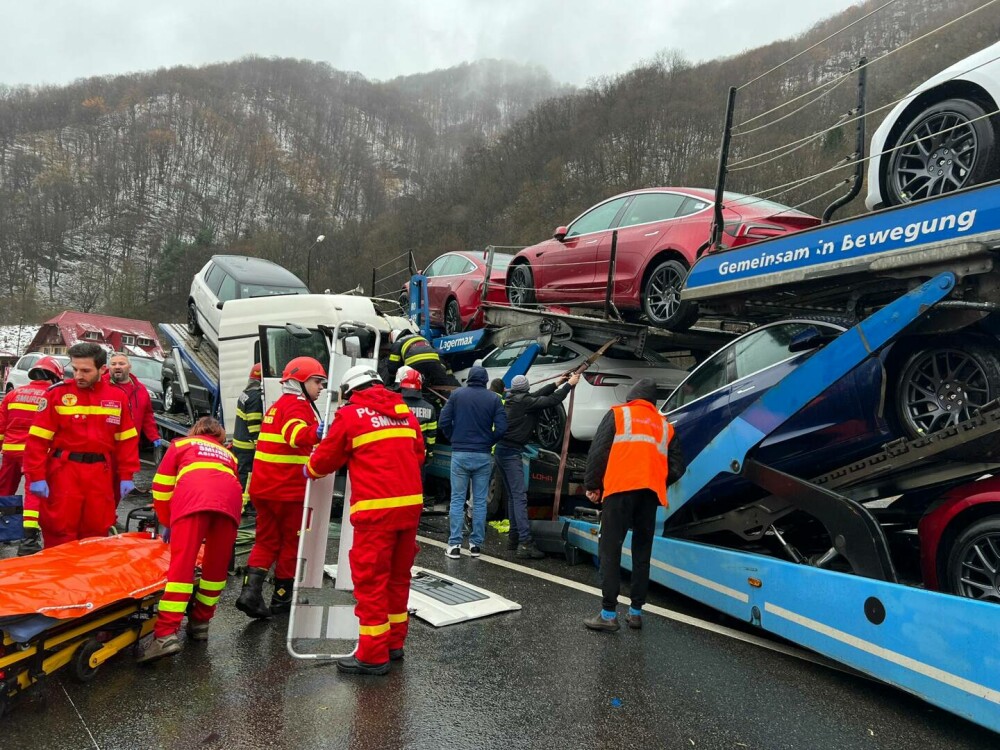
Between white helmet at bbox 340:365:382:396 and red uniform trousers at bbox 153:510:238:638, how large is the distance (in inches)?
37.8

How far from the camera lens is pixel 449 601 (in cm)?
491

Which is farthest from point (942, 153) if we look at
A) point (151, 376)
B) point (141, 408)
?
point (151, 376)

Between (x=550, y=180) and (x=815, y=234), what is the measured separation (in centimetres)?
5398

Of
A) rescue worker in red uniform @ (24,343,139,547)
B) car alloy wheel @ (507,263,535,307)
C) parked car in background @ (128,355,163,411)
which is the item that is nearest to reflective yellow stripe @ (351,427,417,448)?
rescue worker in red uniform @ (24,343,139,547)

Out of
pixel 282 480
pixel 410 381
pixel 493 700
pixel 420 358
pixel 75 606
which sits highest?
pixel 420 358

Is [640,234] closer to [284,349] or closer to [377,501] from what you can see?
[284,349]

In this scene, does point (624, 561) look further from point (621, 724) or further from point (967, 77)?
point (967, 77)

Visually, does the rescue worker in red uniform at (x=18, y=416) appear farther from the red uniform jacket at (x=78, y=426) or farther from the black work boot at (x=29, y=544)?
the red uniform jacket at (x=78, y=426)

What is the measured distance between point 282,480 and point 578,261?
463cm

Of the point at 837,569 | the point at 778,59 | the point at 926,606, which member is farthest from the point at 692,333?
the point at 778,59

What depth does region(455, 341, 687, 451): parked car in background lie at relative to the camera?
281 inches

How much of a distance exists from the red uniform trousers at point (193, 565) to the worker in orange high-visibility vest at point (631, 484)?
226 centimetres

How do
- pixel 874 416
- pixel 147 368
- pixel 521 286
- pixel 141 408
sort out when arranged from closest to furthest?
pixel 874 416 → pixel 141 408 → pixel 521 286 → pixel 147 368

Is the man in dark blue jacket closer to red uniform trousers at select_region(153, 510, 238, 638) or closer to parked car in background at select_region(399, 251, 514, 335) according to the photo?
red uniform trousers at select_region(153, 510, 238, 638)
